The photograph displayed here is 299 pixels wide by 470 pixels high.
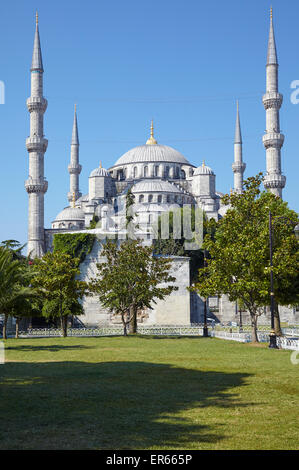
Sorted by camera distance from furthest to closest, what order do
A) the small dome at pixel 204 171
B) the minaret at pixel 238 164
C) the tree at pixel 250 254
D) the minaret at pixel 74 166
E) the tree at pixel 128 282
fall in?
the minaret at pixel 74 166, the small dome at pixel 204 171, the minaret at pixel 238 164, the tree at pixel 128 282, the tree at pixel 250 254

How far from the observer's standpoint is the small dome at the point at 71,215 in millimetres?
83812

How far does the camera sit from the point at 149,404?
10211mm

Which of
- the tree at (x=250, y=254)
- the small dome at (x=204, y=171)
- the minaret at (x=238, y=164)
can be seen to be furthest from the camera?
the small dome at (x=204, y=171)

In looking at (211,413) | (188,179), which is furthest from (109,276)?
(188,179)

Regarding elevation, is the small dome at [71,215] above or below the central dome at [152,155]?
below

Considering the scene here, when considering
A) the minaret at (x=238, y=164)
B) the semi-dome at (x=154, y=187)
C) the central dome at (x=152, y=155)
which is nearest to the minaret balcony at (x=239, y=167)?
the minaret at (x=238, y=164)

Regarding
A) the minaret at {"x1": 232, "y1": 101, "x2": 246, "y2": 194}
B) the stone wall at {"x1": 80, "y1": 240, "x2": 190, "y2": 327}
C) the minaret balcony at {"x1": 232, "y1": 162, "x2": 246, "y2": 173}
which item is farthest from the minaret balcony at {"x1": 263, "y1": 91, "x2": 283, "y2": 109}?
the stone wall at {"x1": 80, "y1": 240, "x2": 190, "y2": 327}

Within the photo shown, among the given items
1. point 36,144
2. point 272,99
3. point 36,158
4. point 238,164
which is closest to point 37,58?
point 36,144

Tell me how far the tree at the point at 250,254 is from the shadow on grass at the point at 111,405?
36.8ft

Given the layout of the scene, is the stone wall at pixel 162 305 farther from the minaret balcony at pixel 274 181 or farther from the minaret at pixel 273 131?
the minaret at pixel 273 131

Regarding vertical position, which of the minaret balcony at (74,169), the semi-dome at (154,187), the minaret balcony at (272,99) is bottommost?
the semi-dome at (154,187)

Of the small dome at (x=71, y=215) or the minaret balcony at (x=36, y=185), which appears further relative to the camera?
the small dome at (x=71, y=215)

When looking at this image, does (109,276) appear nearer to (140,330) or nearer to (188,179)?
(140,330)

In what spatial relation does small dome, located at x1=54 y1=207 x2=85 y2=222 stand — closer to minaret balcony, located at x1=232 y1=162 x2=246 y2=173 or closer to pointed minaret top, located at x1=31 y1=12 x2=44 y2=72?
minaret balcony, located at x1=232 y1=162 x2=246 y2=173
